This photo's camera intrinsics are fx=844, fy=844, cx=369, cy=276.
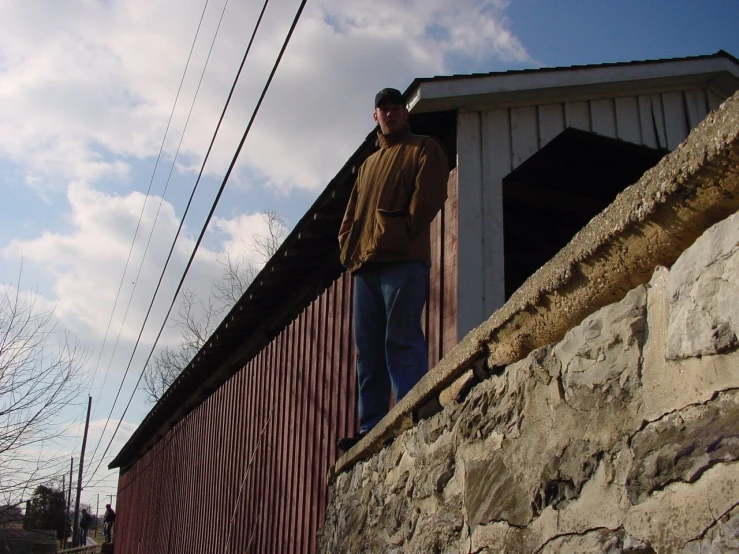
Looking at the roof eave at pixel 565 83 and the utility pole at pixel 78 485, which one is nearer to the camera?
the roof eave at pixel 565 83

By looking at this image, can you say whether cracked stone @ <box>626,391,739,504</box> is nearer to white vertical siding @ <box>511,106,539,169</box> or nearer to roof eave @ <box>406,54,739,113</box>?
roof eave @ <box>406,54,739,113</box>

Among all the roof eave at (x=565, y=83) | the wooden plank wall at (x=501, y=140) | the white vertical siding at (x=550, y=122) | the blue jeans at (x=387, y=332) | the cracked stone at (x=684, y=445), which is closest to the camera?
the cracked stone at (x=684, y=445)

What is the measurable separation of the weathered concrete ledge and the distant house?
2611 mm

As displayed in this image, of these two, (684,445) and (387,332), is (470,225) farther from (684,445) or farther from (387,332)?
(684,445)

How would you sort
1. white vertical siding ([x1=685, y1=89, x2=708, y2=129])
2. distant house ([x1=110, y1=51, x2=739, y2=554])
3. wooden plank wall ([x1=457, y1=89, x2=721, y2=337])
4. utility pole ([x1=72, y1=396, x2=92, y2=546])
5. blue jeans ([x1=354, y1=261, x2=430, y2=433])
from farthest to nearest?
utility pole ([x1=72, y1=396, x2=92, y2=546]) < white vertical siding ([x1=685, y1=89, x2=708, y2=129]) < distant house ([x1=110, y1=51, x2=739, y2=554]) < wooden plank wall ([x1=457, y1=89, x2=721, y2=337]) < blue jeans ([x1=354, y1=261, x2=430, y2=433])

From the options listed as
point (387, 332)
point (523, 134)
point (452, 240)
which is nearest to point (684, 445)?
point (387, 332)

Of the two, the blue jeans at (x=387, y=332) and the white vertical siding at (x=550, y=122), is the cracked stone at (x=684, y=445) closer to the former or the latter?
the blue jeans at (x=387, y=332)

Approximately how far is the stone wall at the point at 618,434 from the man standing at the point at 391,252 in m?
1.23

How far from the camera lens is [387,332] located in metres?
4.12

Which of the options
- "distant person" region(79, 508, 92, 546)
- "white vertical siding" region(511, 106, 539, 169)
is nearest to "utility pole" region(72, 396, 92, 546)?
"distant person" region(79, 508, 92, 546)

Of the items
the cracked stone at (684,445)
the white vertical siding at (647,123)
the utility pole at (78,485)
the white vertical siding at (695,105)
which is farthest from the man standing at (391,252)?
the utility pole at (78,485)

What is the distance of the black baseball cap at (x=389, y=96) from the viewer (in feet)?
14.4

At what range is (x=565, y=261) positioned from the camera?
2.15 meters

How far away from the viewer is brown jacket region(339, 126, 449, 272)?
13.6 ft
